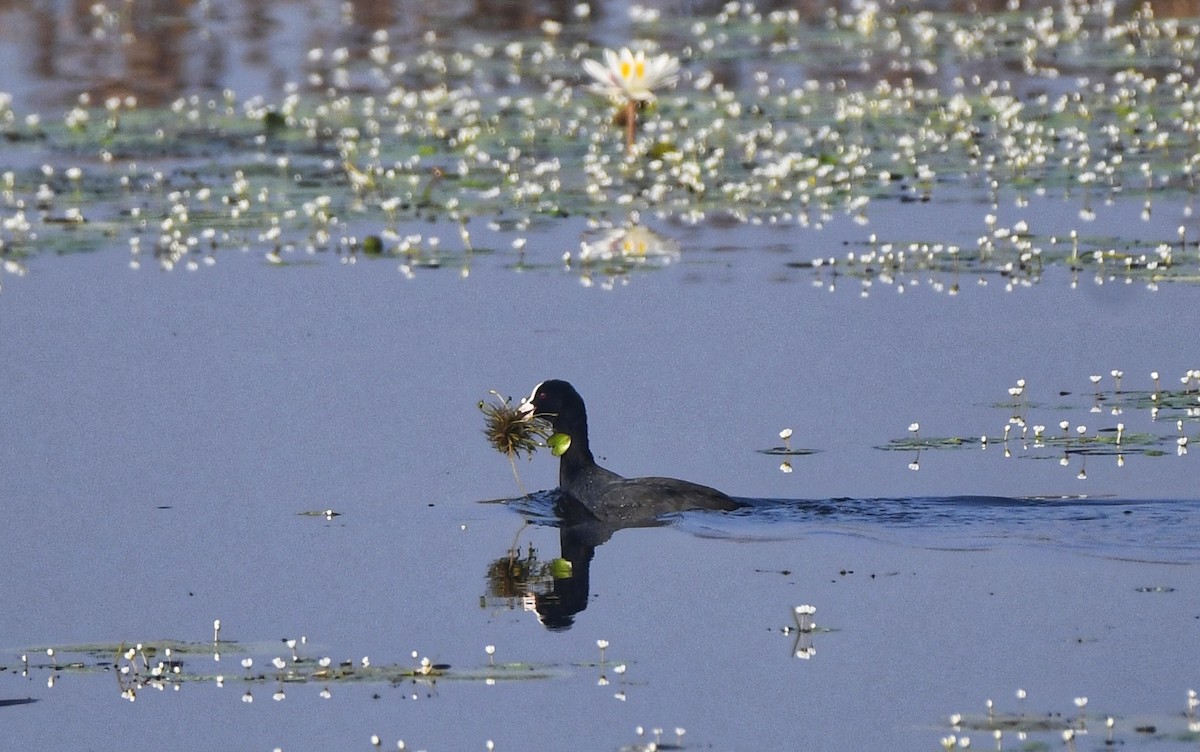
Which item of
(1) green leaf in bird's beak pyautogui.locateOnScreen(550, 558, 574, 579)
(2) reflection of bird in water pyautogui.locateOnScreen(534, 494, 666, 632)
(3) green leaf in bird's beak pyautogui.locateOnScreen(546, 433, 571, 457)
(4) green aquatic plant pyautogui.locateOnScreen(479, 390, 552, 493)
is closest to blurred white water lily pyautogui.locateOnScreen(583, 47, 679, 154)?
(4) green aquatic plant pyautogui.locateOnScreen(479, 390, 552, 493)

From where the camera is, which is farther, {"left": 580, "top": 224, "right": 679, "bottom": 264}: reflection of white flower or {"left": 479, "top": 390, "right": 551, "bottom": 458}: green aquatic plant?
{"left": 580, "top": 224, "right": 679, "bottom": 264}: reflection of white flower

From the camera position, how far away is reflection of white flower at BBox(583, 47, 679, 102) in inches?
663

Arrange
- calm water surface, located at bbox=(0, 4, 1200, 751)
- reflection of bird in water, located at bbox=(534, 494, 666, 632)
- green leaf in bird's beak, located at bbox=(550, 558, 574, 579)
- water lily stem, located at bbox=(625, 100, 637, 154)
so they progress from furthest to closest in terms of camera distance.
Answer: water lily stem, located at bbox=(625, 100, 637, 154) < green leaf in bird's beak, located at bbox=(550, 558, 574, 579) < reflection of bird in water, located at bbox=(534, 494, 666, 632) < calm water surface, located at bbox=(0, 4, 1200, 751)

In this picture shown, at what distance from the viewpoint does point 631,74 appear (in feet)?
55.7

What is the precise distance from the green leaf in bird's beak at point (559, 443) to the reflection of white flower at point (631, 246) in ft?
12.7

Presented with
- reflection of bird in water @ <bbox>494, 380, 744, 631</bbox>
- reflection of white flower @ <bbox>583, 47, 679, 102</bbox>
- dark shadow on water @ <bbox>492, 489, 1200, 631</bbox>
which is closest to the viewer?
dark shadow on water @ <bbox>492, 489, 1200, 631</bbox>

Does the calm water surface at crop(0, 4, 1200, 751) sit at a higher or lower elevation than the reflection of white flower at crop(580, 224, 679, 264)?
lower

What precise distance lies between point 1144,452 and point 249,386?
14.2 ft

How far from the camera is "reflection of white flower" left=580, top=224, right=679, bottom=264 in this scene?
14.1 metres

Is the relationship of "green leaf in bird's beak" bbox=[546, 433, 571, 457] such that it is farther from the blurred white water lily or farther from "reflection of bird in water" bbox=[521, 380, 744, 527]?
the blurred white water lily

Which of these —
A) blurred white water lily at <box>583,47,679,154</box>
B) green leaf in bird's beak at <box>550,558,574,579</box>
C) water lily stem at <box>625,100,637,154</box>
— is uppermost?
blurred white water lily at <box>583,47,679,154</box>

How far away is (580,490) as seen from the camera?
10062 millimetres

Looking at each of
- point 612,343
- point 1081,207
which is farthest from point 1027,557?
point 1081,207

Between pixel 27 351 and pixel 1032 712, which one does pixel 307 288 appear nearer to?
pixel 27 351
